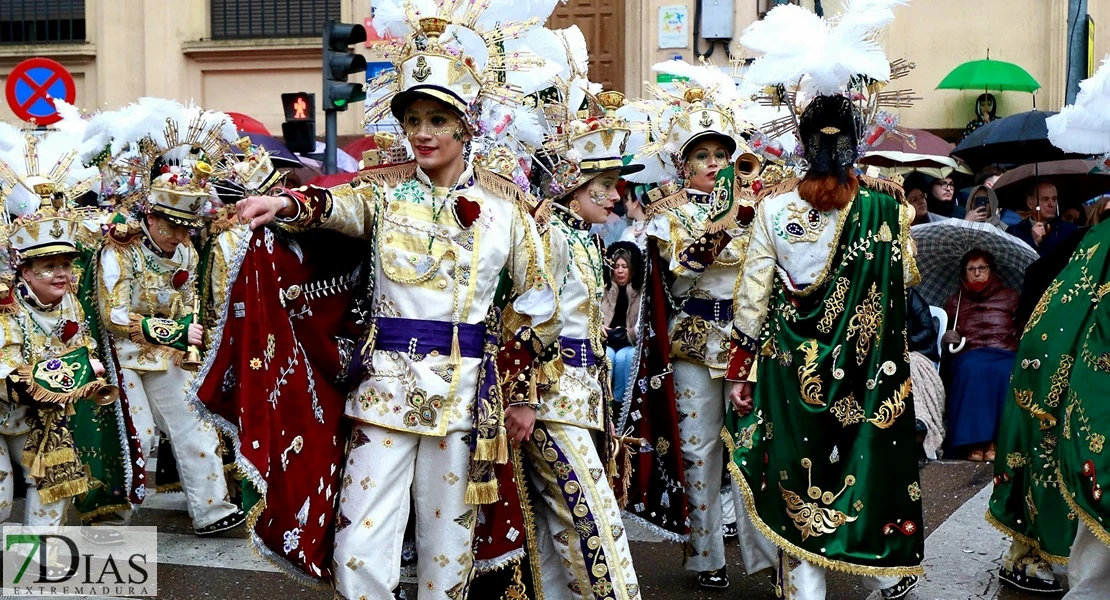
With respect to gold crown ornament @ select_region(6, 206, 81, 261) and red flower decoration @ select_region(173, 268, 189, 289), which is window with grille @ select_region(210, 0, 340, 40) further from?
gold crown ornament @ select_region(6, 206, 81, 261)

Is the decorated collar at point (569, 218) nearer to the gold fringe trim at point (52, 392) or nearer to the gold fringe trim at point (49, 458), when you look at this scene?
the gold fringe trim at point (52, 392)

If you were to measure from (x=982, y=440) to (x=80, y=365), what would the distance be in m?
5.72

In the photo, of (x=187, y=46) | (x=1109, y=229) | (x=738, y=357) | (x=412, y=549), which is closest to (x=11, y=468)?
(x=412, y=549)

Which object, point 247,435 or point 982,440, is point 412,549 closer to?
point 247,435

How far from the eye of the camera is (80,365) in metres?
6.62

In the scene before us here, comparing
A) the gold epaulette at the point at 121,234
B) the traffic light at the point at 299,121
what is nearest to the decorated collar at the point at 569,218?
the gold epaulette at the point at 121,234

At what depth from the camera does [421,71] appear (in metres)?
4.76

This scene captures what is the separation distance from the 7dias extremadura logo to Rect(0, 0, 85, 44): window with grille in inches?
595

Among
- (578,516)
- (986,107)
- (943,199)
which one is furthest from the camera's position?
(986,107)

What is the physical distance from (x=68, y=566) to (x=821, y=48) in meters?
4.21

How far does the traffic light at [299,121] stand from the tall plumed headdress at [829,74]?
658 cm

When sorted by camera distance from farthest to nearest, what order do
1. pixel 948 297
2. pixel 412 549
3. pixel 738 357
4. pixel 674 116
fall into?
pixel 948 297 < pixel 674 116 < pixel 738 357 < pixel 412 549

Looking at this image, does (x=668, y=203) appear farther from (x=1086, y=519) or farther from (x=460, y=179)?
(x=1086, y=519)

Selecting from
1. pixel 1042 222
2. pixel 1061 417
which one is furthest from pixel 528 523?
pixel 1042 222
